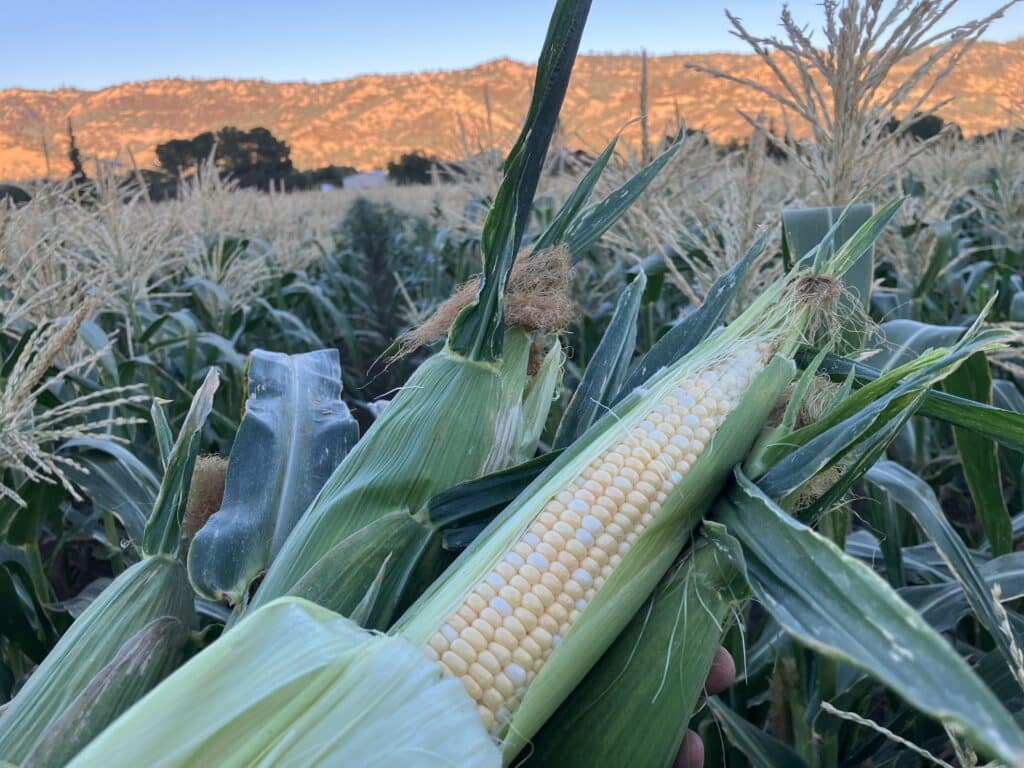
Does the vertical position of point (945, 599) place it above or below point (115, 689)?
Answer: below

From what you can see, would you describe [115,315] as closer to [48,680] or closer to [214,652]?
[48,680]

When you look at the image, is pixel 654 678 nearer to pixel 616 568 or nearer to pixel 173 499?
pixel 616 568

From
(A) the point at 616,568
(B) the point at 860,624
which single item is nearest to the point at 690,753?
(A) the point at 616,568

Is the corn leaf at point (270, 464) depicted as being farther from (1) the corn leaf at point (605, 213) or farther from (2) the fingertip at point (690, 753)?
(2) the fingertip at point (690, 753)

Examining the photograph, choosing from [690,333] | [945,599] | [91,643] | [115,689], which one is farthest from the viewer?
[945,599]

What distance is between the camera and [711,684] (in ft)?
3.96

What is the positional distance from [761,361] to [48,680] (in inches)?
41.5

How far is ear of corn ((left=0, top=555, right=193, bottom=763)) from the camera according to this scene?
846 mm

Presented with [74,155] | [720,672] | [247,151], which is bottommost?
[720,672]

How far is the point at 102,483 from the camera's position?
1.86 m

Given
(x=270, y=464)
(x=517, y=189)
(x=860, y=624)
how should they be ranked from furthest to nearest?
(x=270, y=464), (x=517, y=189), (x=860, y=624)

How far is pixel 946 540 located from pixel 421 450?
897mm

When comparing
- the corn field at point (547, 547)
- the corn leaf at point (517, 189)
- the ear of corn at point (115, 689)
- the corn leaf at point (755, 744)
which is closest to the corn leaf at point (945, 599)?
the corn field at point (547, 547)

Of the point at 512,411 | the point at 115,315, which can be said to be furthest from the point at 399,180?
the point at 512,411
